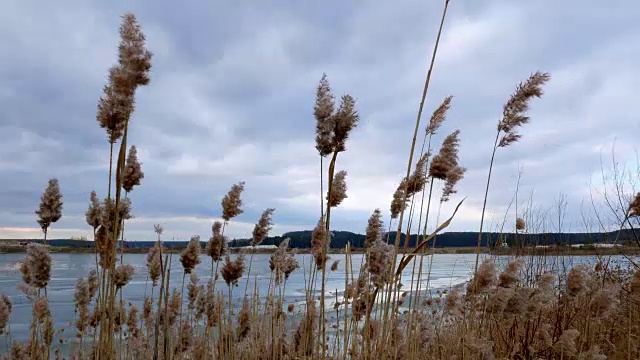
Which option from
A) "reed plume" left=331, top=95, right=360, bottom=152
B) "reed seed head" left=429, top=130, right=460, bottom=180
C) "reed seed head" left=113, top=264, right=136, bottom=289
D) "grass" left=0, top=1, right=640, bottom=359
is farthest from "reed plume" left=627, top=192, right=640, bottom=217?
"reed seed head" left=113, top=264, right=136, bottom=289

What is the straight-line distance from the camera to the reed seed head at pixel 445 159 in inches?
101

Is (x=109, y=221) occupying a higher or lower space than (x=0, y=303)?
higher

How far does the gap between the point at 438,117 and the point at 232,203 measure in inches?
58.6

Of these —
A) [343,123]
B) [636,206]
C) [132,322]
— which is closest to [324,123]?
[343,123]

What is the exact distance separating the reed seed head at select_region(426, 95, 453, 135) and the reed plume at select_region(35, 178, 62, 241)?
2.02 metres

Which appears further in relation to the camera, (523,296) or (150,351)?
(150,351)

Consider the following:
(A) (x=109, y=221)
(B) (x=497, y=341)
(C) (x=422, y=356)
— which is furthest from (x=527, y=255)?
(A) (x=109, y=221)

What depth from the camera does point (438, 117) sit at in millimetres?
2611

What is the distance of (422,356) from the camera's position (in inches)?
159

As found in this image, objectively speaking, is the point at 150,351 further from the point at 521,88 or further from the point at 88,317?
the point at 521,88

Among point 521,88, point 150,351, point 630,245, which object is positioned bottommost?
point 150,351

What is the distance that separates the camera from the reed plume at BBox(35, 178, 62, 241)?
8.27 feet

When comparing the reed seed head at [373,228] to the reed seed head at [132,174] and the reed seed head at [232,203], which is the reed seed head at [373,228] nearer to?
the reed seed head at [232,203]

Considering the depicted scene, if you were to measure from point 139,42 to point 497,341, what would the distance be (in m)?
3.95
